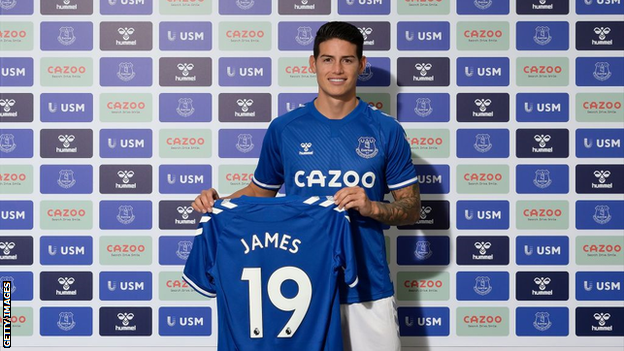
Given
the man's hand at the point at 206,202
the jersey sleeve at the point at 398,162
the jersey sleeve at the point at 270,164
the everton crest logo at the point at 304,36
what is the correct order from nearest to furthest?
the man's hand at the point at 206,202
the jersey sleeve at the point at 398,162
the jersey sleeve at the point at 270,164
the everton crest logo at the point at 304,36

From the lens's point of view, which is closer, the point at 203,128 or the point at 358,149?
the point at 358,149

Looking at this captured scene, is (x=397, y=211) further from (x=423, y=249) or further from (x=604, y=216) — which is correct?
(x=604, y=216)

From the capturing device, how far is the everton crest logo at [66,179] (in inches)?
144

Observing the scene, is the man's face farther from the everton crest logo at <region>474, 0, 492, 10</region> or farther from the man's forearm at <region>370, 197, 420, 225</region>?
the everton crest logo at <region>474, 0, 492, 10</region>

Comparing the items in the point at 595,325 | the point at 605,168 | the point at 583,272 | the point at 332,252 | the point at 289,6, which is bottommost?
the point at 595,325

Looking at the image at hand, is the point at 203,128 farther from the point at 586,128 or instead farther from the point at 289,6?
the point at 586,128

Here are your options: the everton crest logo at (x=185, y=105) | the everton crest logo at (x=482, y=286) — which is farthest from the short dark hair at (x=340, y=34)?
the everton crest logo at (x=482, y=286)

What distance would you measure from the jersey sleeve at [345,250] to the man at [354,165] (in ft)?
0.23

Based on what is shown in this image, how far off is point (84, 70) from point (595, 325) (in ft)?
10.5

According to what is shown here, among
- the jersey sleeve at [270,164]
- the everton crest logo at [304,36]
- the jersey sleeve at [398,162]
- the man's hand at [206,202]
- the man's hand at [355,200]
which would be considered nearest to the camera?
the man's hand at [355,200]

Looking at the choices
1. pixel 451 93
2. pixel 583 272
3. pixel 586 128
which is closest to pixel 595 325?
pixel 583 272

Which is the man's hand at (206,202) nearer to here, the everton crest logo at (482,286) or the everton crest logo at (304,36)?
the everton crest logo at (304,36)

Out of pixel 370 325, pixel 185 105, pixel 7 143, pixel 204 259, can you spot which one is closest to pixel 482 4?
pixel 185 105

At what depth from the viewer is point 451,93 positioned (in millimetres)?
3662
